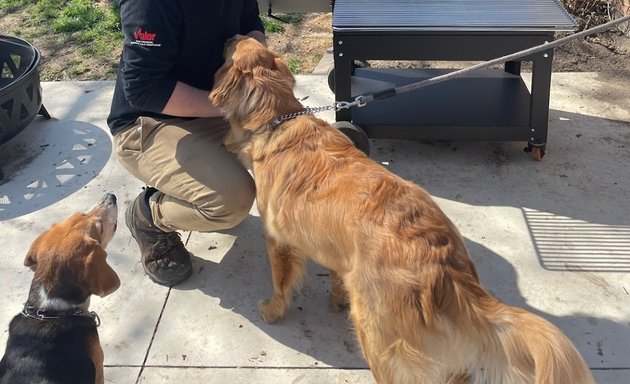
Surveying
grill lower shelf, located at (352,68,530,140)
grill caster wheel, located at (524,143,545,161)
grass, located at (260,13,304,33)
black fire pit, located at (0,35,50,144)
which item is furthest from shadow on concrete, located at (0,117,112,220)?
grill caster wheel, located at (524,143,545,161)

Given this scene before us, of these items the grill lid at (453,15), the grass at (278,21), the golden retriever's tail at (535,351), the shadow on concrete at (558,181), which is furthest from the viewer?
the grass at (278,21)

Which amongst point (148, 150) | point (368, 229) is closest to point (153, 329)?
point (148, 150)

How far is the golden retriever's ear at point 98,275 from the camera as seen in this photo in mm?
2557

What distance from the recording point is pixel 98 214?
115 inches

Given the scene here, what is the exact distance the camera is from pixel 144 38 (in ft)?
8.85

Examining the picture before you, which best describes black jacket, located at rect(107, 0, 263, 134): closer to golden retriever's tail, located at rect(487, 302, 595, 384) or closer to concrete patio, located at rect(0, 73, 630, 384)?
concrete patio, located at rect(0, 73, 630, 384)

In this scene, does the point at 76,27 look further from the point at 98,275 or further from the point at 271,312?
the point at 271,312

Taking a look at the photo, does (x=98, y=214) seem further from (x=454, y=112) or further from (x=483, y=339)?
(x=454, y=112)

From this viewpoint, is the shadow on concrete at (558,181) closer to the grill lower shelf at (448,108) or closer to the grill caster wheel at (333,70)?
the grill lower shelf at (448,108)

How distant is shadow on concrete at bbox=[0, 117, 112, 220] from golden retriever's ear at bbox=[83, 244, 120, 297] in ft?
4.84

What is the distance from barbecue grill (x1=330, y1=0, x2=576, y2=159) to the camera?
141 inches

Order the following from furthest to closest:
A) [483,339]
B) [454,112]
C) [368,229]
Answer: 1. [454,112]
2. [368,229]
3. [483,339]

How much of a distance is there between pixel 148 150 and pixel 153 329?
88 cm

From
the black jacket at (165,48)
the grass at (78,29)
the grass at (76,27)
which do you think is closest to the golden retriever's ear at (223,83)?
the black jacket at (165,48)
